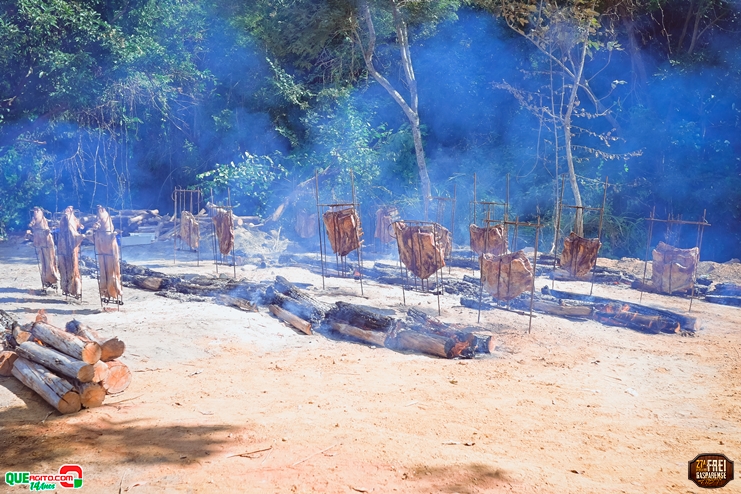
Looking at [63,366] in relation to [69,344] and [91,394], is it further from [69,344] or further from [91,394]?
[91,394]

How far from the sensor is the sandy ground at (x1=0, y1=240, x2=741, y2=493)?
4230mm

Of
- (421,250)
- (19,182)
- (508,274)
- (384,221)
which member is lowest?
(508,274)

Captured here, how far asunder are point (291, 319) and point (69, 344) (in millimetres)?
3602

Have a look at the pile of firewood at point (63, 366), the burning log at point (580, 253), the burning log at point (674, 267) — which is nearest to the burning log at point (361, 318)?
the pile of firewood at point (63, 366)

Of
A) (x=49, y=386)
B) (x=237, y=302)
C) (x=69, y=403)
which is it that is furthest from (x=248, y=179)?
(x=69, y=403)

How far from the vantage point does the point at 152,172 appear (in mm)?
21750

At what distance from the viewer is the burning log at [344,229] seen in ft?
34.2

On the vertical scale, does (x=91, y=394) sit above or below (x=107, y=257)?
below

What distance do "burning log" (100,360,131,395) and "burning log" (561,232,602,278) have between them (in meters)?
8.25

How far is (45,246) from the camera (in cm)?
1027

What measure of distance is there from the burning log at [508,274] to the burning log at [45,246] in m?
7.57

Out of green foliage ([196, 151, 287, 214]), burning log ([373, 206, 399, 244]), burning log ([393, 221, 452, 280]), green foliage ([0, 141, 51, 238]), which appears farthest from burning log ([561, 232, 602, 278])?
green foliage ([0, 141, 51, 238])

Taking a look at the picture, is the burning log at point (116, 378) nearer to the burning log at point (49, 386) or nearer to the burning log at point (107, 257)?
the burning log at point (49, 386)

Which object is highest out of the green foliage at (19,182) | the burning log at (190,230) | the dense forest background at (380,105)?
the dense forest background at (380,105)
